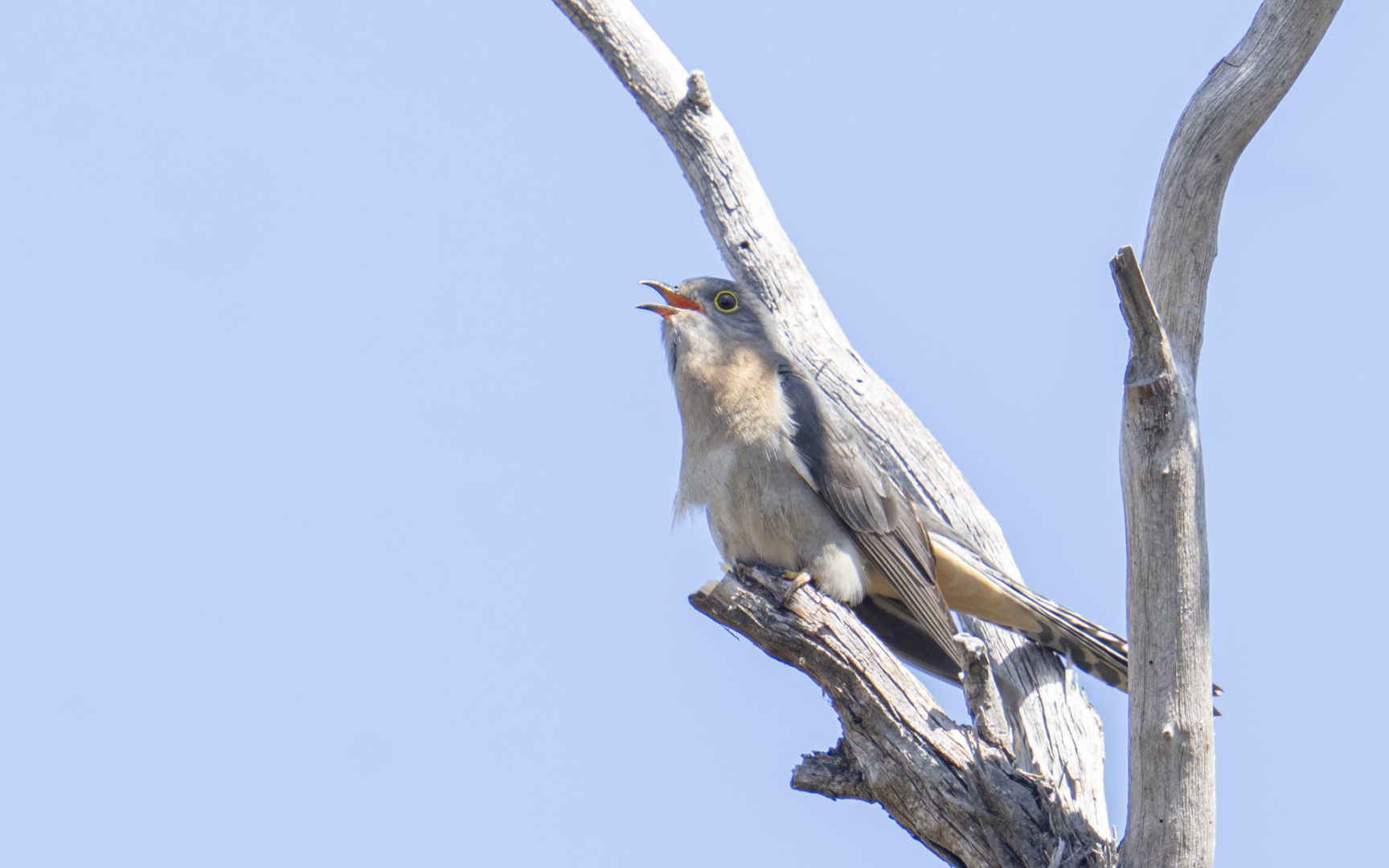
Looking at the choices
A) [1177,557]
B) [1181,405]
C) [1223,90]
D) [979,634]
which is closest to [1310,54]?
[1223,90]

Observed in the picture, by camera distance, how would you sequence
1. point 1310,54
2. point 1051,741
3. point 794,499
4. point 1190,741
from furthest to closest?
point 794,499, point 1051,741, point 1310,54, point 1190,741

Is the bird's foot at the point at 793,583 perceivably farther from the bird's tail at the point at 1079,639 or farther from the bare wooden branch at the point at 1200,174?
the bare wooden branch at the point at 1200,174

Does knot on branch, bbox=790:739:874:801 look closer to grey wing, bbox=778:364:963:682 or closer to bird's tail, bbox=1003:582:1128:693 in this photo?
grey wing, bbox=778:364:963:682

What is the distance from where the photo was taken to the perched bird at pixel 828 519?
18.0 ft

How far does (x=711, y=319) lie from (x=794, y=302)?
0.71 metres

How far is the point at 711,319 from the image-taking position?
6223 millimetres

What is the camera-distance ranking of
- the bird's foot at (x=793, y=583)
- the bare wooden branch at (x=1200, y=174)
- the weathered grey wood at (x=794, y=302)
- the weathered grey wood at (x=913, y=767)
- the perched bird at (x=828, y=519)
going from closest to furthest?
the bare wooden branch at (x=1200, y=174) < the weathered grey wood at (x=913, y=767) < the bird's foot at (x=793, y=583) < the perched bird at (x=828, y=519) < the weathered grey wood at (x=794, y=302)

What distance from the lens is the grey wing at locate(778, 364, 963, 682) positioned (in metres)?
5.50

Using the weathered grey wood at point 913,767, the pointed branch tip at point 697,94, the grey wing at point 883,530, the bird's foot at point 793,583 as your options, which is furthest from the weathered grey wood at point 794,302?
the weathered grey wood at point 913,767

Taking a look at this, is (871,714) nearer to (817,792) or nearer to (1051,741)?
(817,792)

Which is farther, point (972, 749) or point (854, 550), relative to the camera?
point (854, 550)

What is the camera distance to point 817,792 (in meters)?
4.35

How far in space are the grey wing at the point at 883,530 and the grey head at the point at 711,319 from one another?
0.47m

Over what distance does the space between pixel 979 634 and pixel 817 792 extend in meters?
1.84
